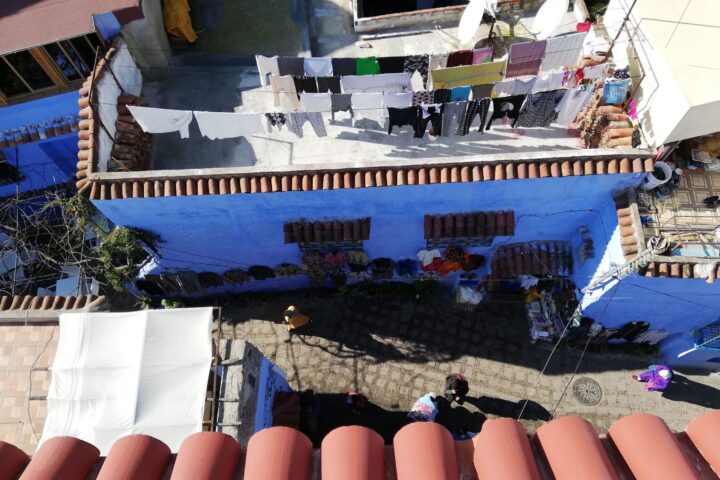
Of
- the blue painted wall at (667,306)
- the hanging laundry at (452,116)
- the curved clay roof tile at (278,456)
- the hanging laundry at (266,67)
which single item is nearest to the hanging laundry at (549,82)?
the hanging laundry at (452,116)

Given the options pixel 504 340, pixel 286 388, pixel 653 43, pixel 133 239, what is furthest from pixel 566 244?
pixel 133 239

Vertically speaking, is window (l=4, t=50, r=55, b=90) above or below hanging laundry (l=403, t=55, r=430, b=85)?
below

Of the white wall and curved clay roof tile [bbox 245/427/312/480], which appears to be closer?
curved clay roof tile [bbox 245/427/312/480]

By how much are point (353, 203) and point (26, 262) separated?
10856 mm

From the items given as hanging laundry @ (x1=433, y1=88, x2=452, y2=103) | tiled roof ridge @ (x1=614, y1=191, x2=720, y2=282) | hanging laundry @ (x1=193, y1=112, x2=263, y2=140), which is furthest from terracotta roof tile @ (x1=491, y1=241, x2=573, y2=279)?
hanging laundry @ (x1=193, y1=112, x2=263, y2=140)

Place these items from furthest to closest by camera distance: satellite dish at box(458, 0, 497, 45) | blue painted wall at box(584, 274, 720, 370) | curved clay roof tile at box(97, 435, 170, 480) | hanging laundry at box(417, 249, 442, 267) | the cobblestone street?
the cobblestone street, hanging laundry at box(417, 249, 442, 267), satellite dish at box(458, 0, 497, 45), blue painted wall at box(584, 274, 720, 370), curved clay roof tile at box(97, 435, 170, 480)

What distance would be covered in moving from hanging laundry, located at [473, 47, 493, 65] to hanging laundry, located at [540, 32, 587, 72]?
132cm

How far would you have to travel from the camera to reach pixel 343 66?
39.5ft

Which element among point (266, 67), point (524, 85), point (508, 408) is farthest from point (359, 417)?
point (524, 85)

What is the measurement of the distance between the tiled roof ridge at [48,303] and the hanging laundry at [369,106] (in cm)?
762

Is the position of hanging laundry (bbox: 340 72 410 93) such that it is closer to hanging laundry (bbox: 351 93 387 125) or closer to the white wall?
hanging laundry (bbox: 351 93 387 125)

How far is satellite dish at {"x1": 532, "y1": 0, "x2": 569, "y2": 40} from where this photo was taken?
11.8 metres

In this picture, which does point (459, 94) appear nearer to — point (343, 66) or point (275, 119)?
point (343, 66)

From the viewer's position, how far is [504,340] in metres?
16.1
